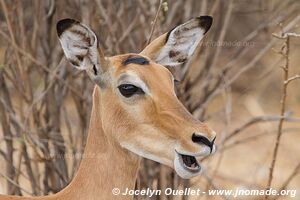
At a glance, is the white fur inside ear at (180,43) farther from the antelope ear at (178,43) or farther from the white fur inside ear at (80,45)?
the white fur inside ear at (80,45)

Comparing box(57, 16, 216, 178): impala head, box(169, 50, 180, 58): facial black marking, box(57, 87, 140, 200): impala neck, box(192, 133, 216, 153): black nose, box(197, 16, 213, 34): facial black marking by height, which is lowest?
box(57, 87, 140, 200): impala neck

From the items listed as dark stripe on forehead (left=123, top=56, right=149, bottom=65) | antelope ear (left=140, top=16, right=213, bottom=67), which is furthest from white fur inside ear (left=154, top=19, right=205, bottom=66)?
dark stripe on forehead (left=123, top=56, right=149, bottom=65)

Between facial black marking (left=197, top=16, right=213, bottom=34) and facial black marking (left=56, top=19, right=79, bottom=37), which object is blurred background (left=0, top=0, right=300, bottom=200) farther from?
facial black marking (left=56, top=19, right=79, bottom=37)

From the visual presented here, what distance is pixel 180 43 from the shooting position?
13.0ft

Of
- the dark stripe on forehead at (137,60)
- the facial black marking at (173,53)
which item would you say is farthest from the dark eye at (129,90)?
the facial black marking at (173,53)

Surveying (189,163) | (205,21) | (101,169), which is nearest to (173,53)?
(205,21)

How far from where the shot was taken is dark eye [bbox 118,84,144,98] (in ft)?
11.4

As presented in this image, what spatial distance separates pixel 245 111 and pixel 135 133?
6.27 meters

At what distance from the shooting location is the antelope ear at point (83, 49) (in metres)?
3.57

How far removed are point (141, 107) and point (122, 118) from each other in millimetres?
93

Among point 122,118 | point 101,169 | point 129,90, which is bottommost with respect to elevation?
point 101,169

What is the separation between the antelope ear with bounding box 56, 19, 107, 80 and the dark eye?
0.43 feet

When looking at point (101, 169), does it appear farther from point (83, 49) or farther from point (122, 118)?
point (83, 49)

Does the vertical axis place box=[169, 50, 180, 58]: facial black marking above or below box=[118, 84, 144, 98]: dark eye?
above
